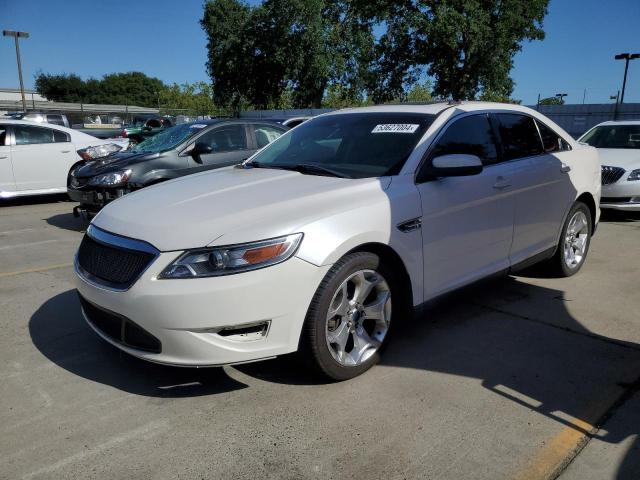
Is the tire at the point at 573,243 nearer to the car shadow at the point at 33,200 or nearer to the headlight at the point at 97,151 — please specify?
the headlight at the point at 97,151

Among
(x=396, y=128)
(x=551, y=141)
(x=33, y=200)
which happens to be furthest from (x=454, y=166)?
(x=33, y=200)

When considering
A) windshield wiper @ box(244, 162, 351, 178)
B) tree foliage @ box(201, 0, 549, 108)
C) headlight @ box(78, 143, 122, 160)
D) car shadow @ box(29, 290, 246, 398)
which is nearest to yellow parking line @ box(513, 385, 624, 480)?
car shadow @ box(29, 290, 246, 398)

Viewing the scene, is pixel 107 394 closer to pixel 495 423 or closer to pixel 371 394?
pixel 371 394

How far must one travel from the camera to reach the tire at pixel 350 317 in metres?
2.84

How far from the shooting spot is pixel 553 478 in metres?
2.31

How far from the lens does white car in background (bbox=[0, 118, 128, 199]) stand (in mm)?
9594

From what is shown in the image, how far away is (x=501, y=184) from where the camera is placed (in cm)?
396

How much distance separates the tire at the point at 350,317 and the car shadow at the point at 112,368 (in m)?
0.58

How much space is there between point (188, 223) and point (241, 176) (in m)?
1.06

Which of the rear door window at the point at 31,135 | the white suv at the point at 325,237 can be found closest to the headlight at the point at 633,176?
the white suv at the point at 325,237

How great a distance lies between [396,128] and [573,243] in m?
2.54

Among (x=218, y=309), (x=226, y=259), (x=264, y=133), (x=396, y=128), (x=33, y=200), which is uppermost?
(x=396, y=128)

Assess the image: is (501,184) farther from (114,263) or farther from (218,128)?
(218,128)

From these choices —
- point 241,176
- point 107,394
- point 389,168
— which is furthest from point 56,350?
point 389,168
